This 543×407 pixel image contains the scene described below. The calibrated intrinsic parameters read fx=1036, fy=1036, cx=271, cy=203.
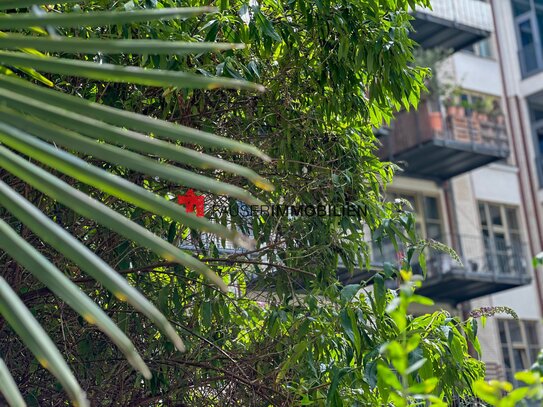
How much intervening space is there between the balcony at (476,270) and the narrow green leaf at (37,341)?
20806 mm

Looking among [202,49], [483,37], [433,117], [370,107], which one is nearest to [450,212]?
[433,117]

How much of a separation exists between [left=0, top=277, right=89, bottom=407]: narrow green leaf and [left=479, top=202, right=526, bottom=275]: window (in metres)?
23.0

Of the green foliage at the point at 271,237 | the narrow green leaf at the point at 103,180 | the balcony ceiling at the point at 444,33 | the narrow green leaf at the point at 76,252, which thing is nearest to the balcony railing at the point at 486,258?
the balcony ceiling at the point at 444,33

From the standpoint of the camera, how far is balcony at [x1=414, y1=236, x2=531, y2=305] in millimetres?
22984

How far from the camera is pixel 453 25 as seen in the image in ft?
79.6

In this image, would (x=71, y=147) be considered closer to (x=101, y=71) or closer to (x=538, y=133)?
(x=101, y=71)

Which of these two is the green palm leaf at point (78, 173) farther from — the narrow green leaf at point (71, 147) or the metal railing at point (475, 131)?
the metal railing at point (475, 131)

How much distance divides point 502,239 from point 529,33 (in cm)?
591

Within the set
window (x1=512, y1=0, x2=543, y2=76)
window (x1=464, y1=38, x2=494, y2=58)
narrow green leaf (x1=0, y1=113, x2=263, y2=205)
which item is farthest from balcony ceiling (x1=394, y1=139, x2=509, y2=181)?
narrow green leaf (x1=0, y1=113, x2=263, y2=205)

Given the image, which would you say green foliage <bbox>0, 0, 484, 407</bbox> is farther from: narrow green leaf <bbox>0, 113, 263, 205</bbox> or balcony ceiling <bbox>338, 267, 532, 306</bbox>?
balcony ceiling <bbox>338, 267, 532, 306</bbox>

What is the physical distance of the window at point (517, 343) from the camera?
24516 mm

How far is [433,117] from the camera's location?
78.1ft

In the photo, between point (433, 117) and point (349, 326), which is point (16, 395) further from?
point (433, 117)

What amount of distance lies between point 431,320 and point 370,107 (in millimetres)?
1904
